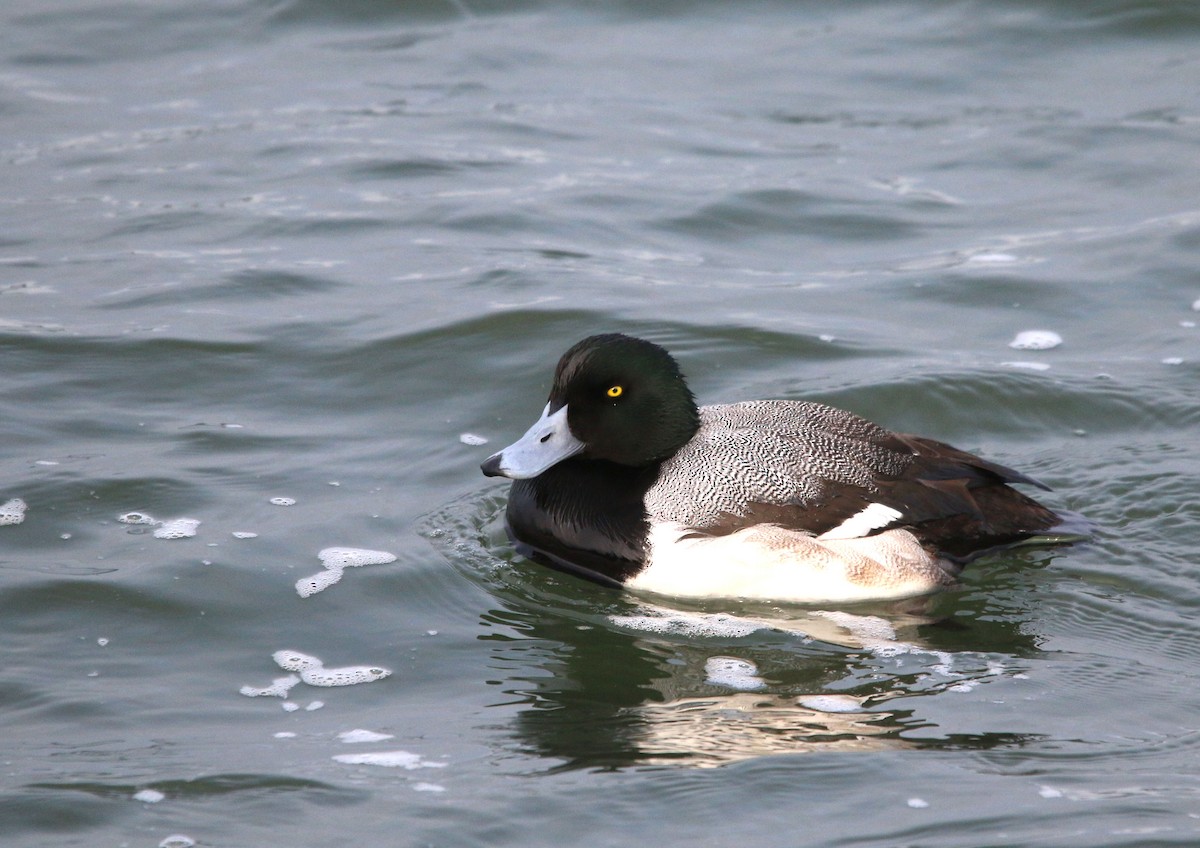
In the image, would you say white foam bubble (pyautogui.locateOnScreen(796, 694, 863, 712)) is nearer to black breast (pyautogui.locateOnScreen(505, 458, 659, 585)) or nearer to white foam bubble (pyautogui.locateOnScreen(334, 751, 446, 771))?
black breast (pyautogui.locateOnScreen(505, 458, 659, 585))

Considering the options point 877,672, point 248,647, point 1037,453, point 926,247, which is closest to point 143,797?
point 248,647

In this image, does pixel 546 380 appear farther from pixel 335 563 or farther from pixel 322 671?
pixel 322 671

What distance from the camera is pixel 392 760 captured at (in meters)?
5.55

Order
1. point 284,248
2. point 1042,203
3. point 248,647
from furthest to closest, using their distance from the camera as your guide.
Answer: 1. point 1042,203
2. point 284,248
3. point 248,647

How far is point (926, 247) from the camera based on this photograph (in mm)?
11469

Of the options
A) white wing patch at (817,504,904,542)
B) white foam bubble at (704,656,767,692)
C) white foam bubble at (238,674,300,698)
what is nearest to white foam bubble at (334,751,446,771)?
white foam bubble at (238,674,300,698)

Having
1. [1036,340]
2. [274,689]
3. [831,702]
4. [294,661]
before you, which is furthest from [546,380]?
[831,702]

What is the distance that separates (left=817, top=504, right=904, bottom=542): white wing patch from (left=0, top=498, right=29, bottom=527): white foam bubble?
12.5 feet

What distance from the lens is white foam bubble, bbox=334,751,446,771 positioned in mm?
5512

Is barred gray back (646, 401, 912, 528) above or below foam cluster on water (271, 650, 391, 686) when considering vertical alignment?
above

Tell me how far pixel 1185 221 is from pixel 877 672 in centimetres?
687

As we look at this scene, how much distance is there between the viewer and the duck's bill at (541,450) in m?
7.06

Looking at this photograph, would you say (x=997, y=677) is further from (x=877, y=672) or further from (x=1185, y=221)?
(x=1185, y=221)

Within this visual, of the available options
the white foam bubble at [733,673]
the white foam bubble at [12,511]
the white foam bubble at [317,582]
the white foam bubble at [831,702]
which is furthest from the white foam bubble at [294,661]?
the white foam bubble at [831,702]
